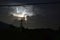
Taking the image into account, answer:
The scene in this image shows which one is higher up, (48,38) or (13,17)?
(13,17)

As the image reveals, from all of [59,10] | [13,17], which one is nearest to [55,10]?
[59,10]

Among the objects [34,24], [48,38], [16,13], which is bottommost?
[48,38]

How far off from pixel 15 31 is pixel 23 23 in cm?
11

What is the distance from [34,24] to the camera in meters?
1.32

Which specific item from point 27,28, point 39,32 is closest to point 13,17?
point 27,28

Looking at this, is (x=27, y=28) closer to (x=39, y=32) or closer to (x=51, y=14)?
(x=39, y=32)

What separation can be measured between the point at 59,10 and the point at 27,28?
1.18ft

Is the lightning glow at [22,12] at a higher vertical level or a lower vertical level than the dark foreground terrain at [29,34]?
higher

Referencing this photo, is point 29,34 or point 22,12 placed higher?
point 22,12

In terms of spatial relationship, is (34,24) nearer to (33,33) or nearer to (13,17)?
(33,33)

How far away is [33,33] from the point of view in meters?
1.27

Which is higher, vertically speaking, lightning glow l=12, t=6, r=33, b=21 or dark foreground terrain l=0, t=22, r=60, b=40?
lightning glow l=12, t=6, r=33, b=21

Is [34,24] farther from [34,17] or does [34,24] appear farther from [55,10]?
[55,10]

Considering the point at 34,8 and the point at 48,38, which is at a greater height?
the point at 34,8
